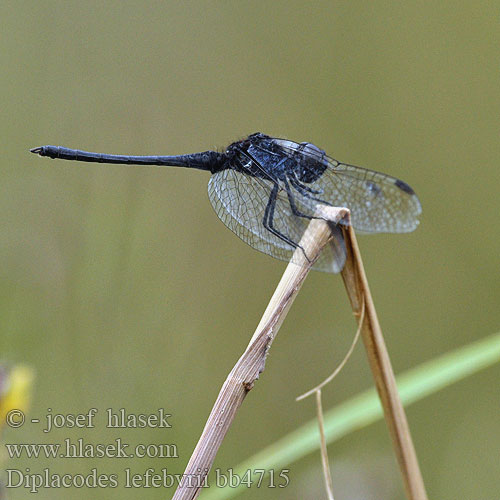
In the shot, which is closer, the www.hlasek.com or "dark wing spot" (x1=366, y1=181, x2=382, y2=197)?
the www.hlasek.com

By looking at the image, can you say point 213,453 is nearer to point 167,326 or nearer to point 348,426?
point 348,426

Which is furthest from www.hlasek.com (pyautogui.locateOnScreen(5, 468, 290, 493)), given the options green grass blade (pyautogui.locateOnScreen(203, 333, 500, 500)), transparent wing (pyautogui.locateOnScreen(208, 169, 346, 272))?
transparent wing (pyautogui.locateOnScreen(208, 169, 346, 272))

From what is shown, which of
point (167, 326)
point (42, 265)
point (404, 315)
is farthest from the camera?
point (404, 315)

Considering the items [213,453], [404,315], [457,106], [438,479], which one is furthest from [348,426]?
[457,106]

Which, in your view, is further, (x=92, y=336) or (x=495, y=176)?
(x=495, y=176)
